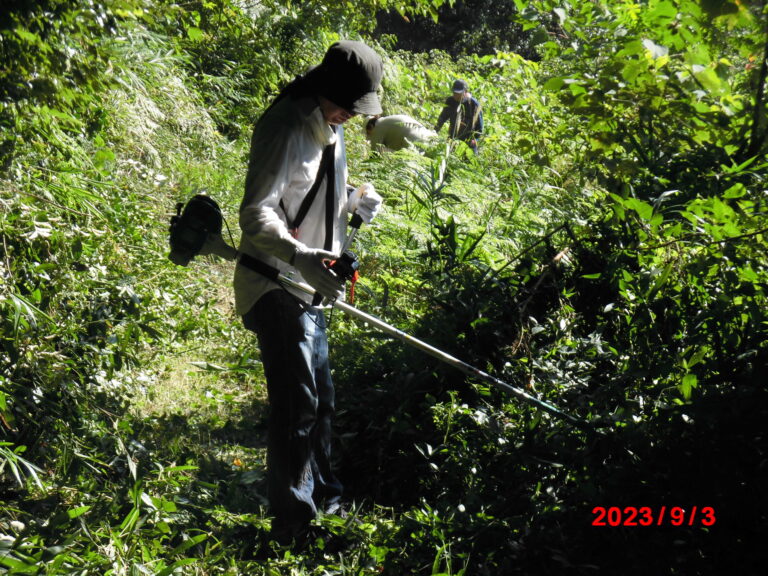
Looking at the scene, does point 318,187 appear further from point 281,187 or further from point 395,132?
point 395,132

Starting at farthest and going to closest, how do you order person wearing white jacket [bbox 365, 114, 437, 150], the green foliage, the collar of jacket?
1. person wearing white jacket [bbox 365, 114, 437, 150]
2. the collar of jacket
3. the green foliage

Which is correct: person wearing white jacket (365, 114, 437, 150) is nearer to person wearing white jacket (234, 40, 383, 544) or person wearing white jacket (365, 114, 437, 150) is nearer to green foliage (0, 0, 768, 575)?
green foliage (0, 0, 768, 575)

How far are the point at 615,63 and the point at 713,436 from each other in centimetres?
177

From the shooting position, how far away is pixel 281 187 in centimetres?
336

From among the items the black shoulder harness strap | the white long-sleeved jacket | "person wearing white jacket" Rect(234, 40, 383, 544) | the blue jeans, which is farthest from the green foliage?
the black shoulder harness strap

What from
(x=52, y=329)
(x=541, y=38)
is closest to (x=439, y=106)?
(x=541, y=38)

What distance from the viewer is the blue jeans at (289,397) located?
3.50 m

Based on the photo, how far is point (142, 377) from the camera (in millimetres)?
4602

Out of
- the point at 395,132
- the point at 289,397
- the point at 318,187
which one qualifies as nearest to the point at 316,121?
the point at 318,187

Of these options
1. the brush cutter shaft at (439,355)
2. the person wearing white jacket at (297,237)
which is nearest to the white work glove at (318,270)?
the person wearing white jacket at (297,237)

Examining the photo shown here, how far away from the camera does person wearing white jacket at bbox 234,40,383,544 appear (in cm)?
332
